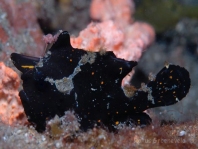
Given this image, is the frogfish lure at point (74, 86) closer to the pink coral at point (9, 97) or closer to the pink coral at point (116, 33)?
the pink coral at point (9, 97)

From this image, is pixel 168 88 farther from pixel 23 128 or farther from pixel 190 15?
pixel 190 15

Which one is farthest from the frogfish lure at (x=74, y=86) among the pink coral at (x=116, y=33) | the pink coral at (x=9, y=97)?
the pink coral at (x=116, y=33)

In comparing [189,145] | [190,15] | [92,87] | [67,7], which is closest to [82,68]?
[92,87]

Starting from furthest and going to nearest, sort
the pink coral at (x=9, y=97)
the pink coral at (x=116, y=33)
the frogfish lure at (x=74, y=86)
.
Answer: the pink coral at (x=116, y=33) → the pink coral at (x=9, y=97) → the frogfish lure at (x=74, y=86)

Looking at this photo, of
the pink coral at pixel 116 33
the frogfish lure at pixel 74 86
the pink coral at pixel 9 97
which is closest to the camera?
the frogfish lure at pixel 74 86

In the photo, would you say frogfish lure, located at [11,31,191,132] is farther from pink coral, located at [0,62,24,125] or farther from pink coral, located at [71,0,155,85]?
pink coral, located at [71,0,155,85]

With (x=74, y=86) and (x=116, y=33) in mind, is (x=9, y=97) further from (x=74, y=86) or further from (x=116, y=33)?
(x=116, y=33)

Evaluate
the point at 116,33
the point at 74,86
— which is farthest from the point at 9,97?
the point at 116,33
